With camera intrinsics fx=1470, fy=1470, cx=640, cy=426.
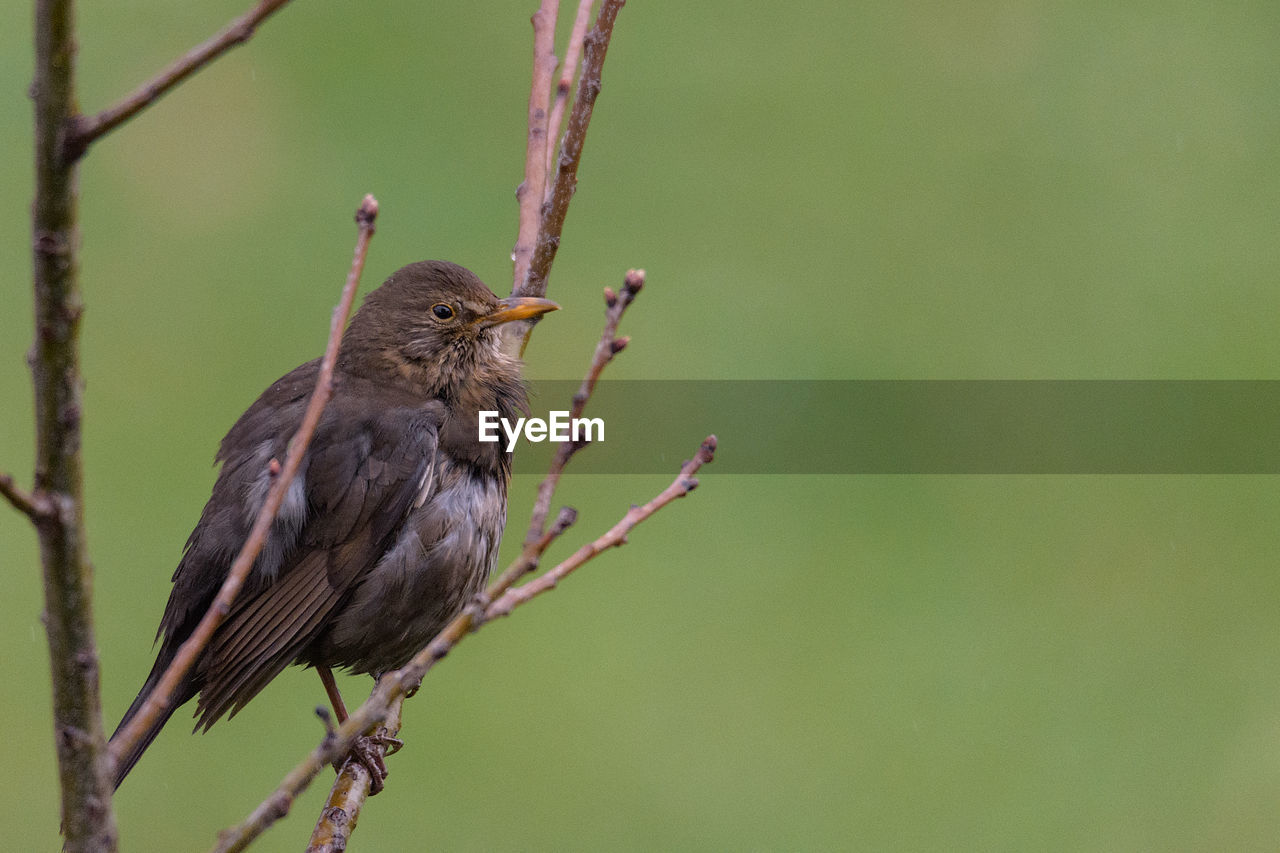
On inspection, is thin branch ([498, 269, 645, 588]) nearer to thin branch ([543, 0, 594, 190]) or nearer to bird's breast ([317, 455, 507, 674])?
thin branch ([543, 0, 594, 190])

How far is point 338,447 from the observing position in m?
3.73

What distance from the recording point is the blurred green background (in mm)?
6762

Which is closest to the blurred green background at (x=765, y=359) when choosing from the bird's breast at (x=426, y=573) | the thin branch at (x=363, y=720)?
the bird's breast at (x=426, y=573)

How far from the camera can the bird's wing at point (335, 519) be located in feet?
11.7

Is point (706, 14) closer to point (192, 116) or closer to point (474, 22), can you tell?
point (474, 22)

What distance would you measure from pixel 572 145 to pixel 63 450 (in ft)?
7.13

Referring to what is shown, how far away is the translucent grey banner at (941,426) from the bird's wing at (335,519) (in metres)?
4.27

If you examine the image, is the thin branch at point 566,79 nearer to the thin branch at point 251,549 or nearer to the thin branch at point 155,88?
the thin branch at point 251,549

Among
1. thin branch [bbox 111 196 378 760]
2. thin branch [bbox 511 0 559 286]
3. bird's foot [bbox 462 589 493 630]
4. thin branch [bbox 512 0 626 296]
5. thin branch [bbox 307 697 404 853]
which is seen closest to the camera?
thin branch [bbox 111 196 378 760]

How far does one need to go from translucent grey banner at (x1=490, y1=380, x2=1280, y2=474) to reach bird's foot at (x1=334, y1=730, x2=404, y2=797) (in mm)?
4239

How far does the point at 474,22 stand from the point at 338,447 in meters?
7.50

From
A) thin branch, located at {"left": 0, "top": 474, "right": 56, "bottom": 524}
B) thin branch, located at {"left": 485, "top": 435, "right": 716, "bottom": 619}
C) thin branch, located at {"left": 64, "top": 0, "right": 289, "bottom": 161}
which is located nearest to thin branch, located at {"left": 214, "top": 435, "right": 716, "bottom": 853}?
thin branch, located at {"left": 485, "top": 435, "right": 716, "bottom": 619}

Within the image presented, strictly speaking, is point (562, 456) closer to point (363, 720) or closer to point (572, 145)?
point (363, 720)

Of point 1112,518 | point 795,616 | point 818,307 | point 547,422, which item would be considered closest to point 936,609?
point 795,616
